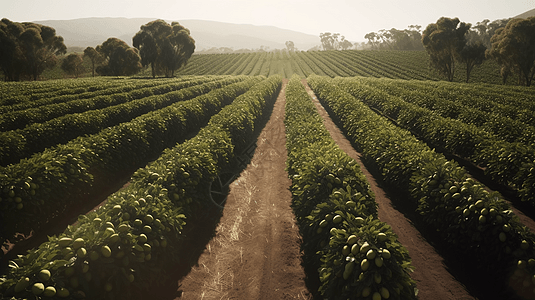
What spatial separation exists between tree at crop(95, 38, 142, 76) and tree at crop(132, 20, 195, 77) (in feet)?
32.1

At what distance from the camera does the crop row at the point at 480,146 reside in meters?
7.73

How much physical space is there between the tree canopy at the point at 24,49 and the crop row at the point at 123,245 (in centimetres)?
5787

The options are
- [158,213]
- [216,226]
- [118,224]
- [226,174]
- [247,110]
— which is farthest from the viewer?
[247,110]

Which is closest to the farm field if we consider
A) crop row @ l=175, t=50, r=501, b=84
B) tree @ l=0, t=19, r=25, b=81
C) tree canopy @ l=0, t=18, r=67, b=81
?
tree @ l=0, t=19, r=25, b=81

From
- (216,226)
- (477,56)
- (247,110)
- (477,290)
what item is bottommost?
(216,226)

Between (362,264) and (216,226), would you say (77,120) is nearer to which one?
(216,226)

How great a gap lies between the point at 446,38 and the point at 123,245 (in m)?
58.8

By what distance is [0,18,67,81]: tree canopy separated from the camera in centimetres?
4259

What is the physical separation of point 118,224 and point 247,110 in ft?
33.9

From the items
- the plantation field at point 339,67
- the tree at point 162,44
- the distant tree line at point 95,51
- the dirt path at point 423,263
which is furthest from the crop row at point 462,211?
the plantation field at point 339,67

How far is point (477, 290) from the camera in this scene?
5.20m

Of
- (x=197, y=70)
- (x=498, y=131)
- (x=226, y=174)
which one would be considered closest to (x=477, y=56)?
(x=498, y=131)

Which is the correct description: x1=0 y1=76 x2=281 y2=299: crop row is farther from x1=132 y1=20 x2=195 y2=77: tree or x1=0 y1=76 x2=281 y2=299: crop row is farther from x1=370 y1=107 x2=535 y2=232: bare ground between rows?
x1=132 y1=20 x2=195 y2=77: tree

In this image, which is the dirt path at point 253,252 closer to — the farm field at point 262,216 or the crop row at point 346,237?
the farm field at point 262,216
